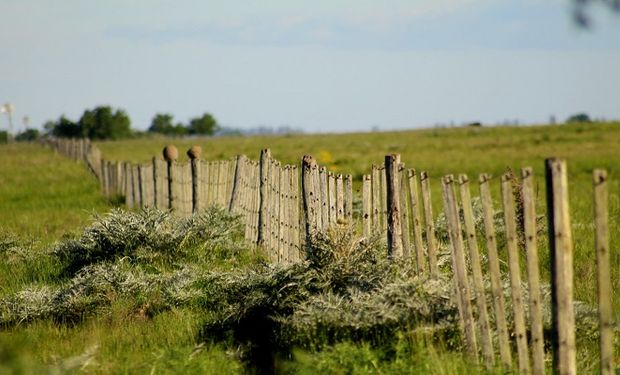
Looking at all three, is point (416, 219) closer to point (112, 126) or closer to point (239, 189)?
point (239, 189)

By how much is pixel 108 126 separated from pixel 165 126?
3908 cm

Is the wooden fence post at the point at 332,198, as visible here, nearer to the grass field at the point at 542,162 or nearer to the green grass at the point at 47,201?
the grass field at the point at 542,162

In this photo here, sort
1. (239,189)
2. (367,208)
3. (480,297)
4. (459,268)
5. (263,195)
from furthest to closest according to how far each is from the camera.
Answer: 1. (239,189)
2. (263,195)
3. (367,208)
4. (459,268)
5. (480,297)

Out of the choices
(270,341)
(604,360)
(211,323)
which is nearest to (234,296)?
(211,323)

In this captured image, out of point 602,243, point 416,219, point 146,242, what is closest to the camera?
point 602,243

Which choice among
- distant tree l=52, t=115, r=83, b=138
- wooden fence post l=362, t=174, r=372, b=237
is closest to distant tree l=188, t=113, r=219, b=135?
distant tree l=52, t=115, r=83, b=138

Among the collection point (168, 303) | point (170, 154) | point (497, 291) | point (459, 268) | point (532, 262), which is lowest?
point (168, 303)

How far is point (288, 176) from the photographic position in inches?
449

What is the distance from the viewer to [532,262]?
6070 mm

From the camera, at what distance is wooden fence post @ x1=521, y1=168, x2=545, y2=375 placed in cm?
600

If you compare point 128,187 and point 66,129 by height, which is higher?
point 66,129

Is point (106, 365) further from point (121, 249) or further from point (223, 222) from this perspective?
point (223, 222)

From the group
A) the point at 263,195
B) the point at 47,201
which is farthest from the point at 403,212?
the point at 47,201

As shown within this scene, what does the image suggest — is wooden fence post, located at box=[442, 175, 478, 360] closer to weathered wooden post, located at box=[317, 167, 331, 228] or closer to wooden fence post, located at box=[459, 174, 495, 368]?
wooden fence post, located at box=[459, 174, 495, 368]
